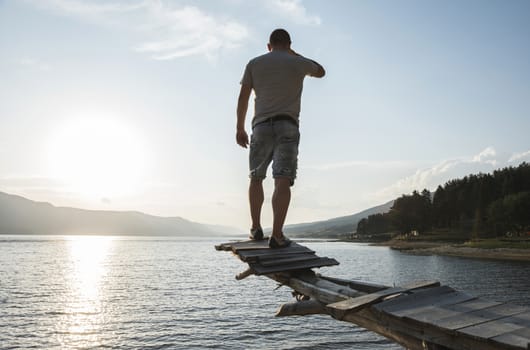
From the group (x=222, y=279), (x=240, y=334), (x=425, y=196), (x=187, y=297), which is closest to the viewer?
(x=240, y=334)

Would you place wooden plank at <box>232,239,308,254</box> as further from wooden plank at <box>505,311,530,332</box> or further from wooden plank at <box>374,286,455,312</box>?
wooden plank at <box>505,311,530,332</box>

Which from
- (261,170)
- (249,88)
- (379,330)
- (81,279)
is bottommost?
(81,279)

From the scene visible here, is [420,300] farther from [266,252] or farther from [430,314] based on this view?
[266,252]

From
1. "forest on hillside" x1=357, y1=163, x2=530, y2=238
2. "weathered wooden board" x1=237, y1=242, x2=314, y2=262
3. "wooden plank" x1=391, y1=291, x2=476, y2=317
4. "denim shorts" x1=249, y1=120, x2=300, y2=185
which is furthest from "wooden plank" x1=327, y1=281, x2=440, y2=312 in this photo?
"forest on hillside" x1=357, y1=163, x2=530, y2=238

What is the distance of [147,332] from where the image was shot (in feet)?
82.1

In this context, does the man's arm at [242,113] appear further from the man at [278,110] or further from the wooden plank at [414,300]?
the wooden plank at [414,300]

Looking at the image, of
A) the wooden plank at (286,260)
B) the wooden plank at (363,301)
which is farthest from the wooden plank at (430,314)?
the wooden plank at (286,260)

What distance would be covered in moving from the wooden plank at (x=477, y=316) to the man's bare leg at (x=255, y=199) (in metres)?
3.97

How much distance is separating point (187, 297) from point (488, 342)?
3833 centimetres

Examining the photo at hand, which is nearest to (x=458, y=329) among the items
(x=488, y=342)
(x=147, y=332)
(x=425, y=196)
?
(x=488, y=342)

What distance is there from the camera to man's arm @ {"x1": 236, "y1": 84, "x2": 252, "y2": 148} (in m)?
7.12

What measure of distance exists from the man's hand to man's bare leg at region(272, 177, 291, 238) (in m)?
1.00

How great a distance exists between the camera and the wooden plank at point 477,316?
3.32 meters

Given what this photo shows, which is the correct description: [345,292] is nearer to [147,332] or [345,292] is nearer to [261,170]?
[261,170]
